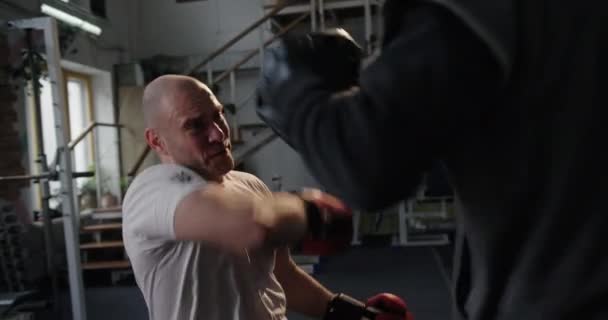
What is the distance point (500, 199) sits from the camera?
2.24 feet

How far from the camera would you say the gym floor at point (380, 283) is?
166 inches

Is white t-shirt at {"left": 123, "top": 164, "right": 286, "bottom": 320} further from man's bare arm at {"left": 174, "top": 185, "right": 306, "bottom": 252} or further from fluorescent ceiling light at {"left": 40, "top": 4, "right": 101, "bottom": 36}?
fluorescent ceiling light at {"left": 40, "top": 4, "right": 101, "bottom": 36}

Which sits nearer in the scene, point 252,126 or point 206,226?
point 206,226

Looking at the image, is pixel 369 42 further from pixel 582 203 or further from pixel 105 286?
pixel 582 203

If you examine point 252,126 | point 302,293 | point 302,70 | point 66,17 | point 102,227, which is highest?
point 66,17

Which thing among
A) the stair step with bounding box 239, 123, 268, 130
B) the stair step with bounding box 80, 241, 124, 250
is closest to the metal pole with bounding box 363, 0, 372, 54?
the stair step with bounding box 239, 123, 268, 130

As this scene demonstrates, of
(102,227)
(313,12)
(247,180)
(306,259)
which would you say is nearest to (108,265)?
(102,227)

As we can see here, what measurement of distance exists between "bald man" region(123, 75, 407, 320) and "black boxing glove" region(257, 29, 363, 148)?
0.36 m

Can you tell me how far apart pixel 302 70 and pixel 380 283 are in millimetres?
4217

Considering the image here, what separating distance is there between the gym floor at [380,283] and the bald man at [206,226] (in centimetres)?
249

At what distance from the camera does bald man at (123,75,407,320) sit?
1.11m

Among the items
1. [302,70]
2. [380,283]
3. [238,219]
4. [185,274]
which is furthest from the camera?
[380,283]

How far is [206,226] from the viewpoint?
1.15 meters

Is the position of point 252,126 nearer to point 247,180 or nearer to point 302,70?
point 247,180
